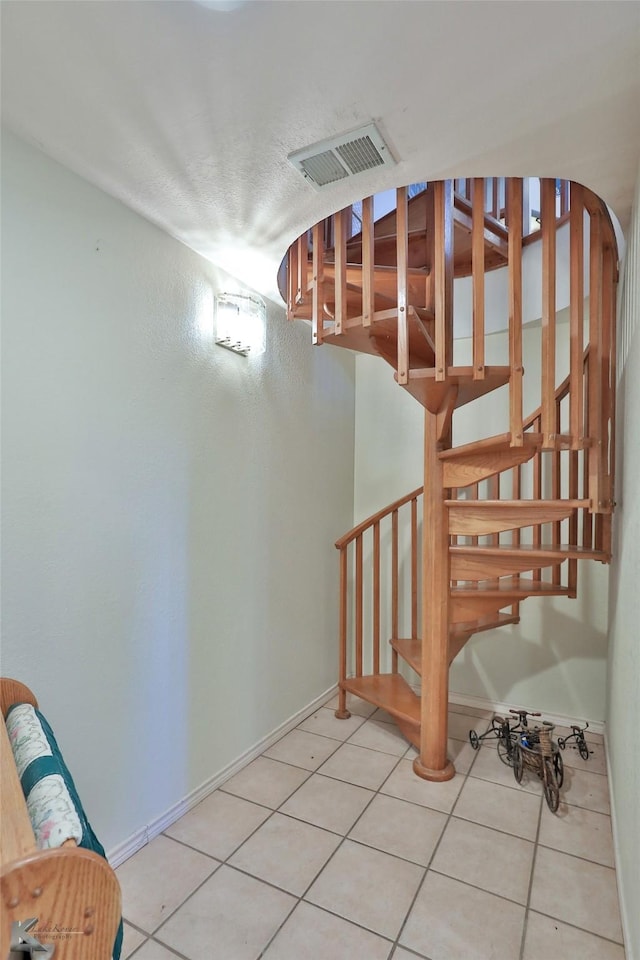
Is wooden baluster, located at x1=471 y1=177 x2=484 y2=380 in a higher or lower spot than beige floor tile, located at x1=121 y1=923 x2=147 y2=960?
higher

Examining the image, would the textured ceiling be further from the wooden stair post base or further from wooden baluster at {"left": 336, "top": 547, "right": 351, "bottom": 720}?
the wooden stair post base

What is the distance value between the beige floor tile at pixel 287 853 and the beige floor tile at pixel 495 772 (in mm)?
819

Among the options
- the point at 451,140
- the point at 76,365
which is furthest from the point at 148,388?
the point at 451,140

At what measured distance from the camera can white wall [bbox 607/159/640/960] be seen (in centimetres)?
130

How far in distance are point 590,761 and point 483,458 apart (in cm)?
160

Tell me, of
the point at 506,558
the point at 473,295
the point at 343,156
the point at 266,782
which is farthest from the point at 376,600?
the point at 343,156

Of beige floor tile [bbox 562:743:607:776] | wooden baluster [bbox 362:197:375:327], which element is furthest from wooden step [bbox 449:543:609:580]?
wooden baluster [bbox 362:197:375:327]

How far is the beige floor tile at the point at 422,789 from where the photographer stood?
207 cm

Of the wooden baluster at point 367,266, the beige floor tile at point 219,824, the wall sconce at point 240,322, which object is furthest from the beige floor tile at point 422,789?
the wall sconce at point 240,322

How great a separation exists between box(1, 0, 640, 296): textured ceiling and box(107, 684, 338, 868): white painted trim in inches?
88.6

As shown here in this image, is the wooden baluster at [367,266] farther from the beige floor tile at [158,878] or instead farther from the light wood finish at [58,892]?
the beige floor tile at [158,878]

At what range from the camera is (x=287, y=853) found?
1.75 m

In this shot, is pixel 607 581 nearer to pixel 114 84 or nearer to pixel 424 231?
pixel 424 231

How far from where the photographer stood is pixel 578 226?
173 centimetres
